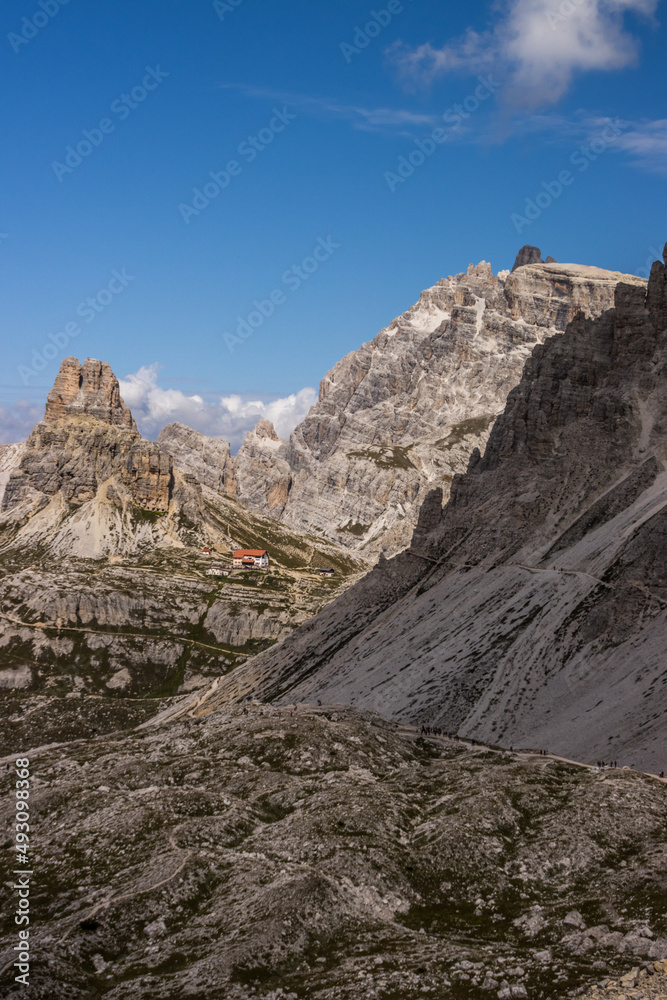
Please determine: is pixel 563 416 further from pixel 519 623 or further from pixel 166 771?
pixel 166 771

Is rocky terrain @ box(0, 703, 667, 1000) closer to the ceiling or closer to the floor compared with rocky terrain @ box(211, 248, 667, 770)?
closer to the floor

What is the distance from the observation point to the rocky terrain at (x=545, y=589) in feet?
269

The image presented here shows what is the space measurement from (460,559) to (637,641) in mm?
46456

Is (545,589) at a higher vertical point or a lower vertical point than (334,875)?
higher

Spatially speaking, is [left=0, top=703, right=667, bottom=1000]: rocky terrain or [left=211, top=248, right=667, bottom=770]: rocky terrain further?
[left=211, top=248, right=667, bottom=770]: rocky terrain

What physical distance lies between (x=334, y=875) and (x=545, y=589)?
213 ft

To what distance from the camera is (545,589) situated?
104 metres

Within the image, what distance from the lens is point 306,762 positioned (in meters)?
64.6

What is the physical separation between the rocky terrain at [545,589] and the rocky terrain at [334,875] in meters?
17.5

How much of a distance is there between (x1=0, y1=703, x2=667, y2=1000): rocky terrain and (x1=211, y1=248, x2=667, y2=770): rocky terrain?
17529 millimetres

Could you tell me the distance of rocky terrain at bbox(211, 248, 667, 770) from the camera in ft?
269

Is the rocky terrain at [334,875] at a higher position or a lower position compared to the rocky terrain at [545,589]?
lower

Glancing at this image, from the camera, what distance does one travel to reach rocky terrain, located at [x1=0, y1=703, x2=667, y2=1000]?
35.9 metres

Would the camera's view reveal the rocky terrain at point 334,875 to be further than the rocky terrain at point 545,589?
No
